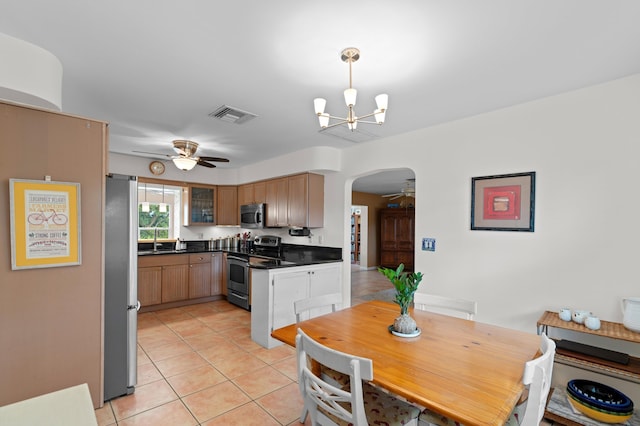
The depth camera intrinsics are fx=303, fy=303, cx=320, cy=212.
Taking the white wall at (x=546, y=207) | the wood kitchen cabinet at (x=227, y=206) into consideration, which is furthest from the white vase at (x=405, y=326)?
the wood kitchen cabinet at (x=227, y=206)

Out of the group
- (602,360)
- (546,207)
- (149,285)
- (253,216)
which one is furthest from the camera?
(253,216)

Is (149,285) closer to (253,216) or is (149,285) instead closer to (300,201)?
(253,216)

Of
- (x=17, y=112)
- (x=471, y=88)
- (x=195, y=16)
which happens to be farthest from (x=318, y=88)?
(x=17, y=112)

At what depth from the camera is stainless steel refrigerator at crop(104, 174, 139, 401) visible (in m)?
2.38

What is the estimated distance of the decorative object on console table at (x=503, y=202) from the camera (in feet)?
8.88

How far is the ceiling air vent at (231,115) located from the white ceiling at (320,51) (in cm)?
9

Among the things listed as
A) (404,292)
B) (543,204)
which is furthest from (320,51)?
(543,204)

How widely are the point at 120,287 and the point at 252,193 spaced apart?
3474mm

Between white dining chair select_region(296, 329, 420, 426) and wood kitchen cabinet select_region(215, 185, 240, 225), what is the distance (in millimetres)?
4880

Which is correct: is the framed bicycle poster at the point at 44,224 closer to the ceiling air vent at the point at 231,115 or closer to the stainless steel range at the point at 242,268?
the ceiling air vent at the point at 231,115

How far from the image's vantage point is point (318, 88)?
8.20 ft

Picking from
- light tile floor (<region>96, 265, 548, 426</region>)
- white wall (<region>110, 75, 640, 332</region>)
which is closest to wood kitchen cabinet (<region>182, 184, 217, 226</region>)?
light tile floor (<region>96, 265, 548, 426</region>)

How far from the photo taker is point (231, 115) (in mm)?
3135

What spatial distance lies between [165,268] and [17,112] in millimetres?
3419
